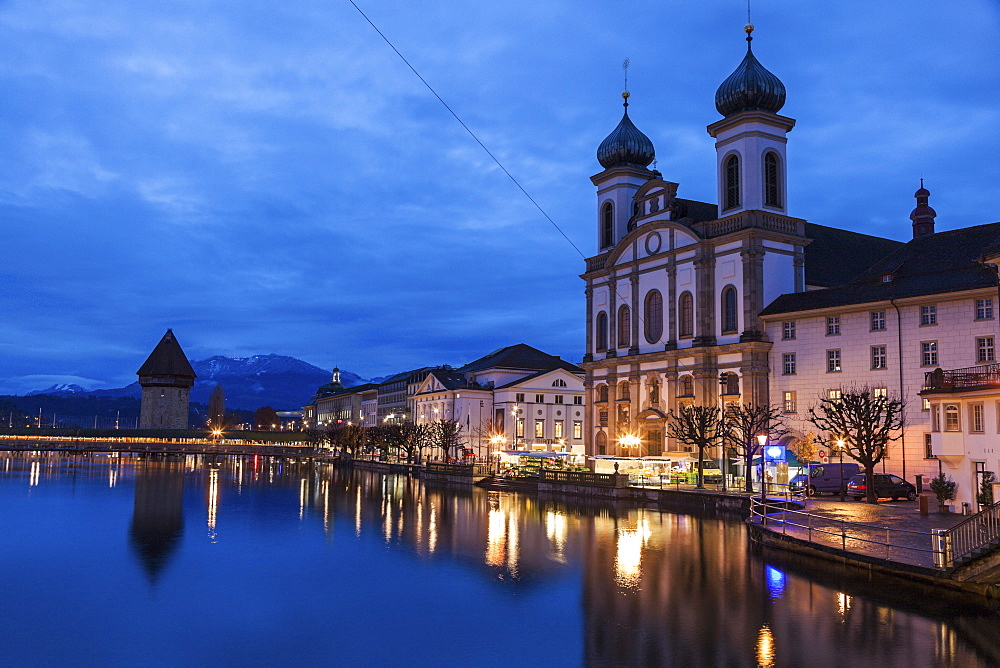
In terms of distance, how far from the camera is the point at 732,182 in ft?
217

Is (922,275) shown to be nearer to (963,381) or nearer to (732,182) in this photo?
(732,182)

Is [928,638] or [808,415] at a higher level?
[808,415]

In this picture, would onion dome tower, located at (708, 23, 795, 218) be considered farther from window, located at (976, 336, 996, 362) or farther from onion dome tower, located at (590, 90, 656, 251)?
window, located at (976, 336, 996, 362)

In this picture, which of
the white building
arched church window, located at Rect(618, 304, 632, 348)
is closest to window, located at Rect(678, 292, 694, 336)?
arched church window, located at Rect(618, 304, 632, 348)

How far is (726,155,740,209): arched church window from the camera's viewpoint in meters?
65.4

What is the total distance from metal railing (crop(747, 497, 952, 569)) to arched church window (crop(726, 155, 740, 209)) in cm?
3554

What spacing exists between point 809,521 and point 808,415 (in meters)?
27.3

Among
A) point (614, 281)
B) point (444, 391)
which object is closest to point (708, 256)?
point (614, 281)

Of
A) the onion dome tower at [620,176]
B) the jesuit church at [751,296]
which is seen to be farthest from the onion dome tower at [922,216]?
the onion dome tower at [620,176]

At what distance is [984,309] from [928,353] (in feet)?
12.8

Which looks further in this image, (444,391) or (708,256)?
(444,391)

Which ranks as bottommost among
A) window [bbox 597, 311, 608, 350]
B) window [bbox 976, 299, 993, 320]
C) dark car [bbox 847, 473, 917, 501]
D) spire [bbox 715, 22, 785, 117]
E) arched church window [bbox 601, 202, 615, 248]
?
dark car [bbox 847, 473, 917, 501]

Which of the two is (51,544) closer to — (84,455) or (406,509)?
(406,509)

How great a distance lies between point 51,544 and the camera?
31828 mm
